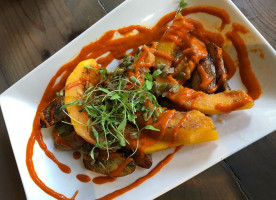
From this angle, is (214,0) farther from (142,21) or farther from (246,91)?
A: (246,91)

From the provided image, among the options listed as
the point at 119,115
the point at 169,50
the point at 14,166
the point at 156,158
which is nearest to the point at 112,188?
the point at 156,158

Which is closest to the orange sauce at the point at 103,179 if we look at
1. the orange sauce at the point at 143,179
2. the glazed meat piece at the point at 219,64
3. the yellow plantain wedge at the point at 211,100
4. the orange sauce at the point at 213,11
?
the orange sauce at the point at 143,179

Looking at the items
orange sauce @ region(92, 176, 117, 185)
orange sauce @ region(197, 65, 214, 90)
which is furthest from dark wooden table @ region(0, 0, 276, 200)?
orange sauce @ region(197, 65, 214, 90)

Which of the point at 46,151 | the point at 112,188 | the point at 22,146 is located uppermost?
the point at 22,146

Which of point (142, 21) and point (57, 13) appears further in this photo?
point (57, 13)

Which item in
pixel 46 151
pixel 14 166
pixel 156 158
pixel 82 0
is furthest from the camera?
pixel 82 0

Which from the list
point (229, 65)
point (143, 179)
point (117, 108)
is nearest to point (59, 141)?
point (117, 108)

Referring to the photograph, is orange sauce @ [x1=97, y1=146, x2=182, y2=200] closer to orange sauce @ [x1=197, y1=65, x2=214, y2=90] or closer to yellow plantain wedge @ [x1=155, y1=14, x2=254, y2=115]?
yellow plantain wedge @ [x1=155, y1=14, x2=254, y2=115]
